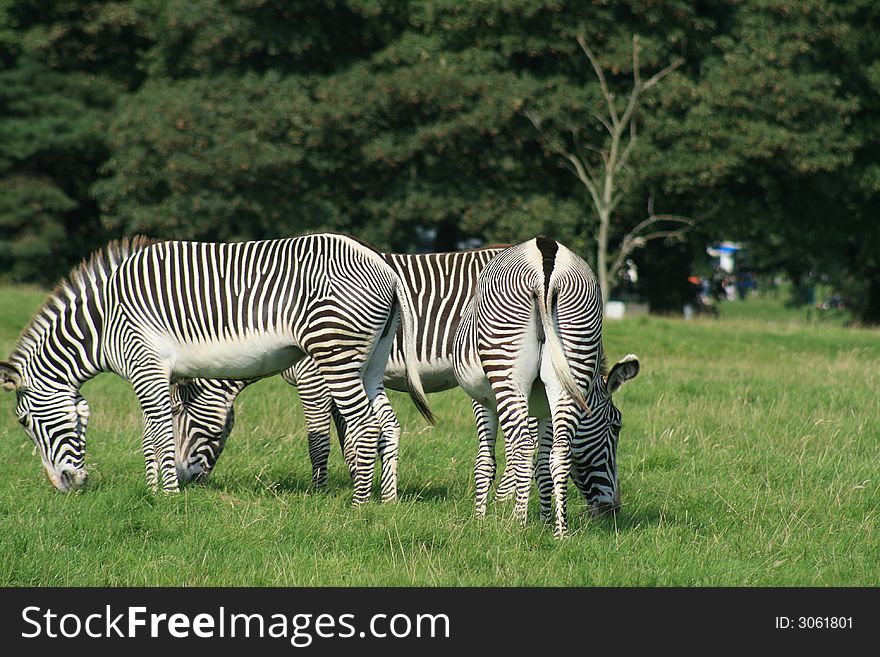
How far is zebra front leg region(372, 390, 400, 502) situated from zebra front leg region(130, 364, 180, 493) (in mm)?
1760

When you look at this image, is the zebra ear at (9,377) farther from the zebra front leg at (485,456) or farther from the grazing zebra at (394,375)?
the zebra front leg at (485,456)

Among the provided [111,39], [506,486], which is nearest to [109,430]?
[506,486]

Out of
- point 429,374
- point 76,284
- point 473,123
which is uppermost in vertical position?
point 473,123

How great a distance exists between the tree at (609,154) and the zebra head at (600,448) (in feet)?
62.5

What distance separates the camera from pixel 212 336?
30.6 ft

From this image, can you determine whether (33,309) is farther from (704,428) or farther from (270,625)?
(270,625)

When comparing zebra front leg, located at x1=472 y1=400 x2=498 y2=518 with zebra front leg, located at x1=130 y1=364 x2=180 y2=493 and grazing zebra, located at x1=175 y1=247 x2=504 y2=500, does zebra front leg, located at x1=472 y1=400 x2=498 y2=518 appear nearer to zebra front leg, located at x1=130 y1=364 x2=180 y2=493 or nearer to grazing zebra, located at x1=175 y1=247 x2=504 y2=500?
grazing zebra, located at x1=175 y1=247 x2=504 y2=500

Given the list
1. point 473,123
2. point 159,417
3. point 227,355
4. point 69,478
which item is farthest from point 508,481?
point 473,123

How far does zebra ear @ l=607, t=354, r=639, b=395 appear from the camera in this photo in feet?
28.5

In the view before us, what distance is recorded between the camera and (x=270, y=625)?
6.26m

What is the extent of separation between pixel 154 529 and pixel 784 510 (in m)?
5.08

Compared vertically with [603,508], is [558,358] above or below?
above

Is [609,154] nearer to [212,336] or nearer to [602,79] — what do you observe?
[602,79]

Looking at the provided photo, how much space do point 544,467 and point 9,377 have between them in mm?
4670
